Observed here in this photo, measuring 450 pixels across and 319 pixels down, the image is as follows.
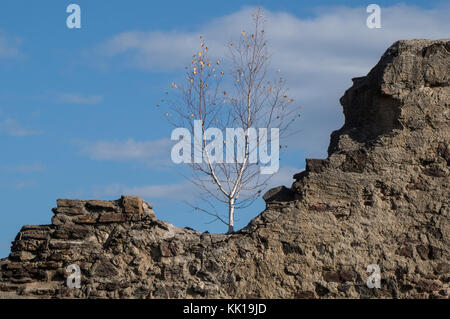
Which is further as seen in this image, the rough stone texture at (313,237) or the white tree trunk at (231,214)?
the white tree trunk at (231,214)

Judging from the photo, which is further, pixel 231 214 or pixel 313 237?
pixel 231 214

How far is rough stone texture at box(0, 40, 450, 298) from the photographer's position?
595 cm

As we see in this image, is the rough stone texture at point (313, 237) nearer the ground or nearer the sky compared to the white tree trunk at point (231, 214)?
nearer the ground

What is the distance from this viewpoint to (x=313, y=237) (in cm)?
603

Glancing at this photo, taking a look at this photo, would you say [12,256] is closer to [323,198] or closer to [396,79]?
[323,198]

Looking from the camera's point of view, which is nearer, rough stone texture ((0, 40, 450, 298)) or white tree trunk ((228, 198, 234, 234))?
rough stone texture ((0, 40, 450, 298))

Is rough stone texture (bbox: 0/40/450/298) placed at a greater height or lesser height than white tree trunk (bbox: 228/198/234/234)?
lesser

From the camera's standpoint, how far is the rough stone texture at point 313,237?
5.95 m

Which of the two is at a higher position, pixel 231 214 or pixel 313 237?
pixel 231 214
